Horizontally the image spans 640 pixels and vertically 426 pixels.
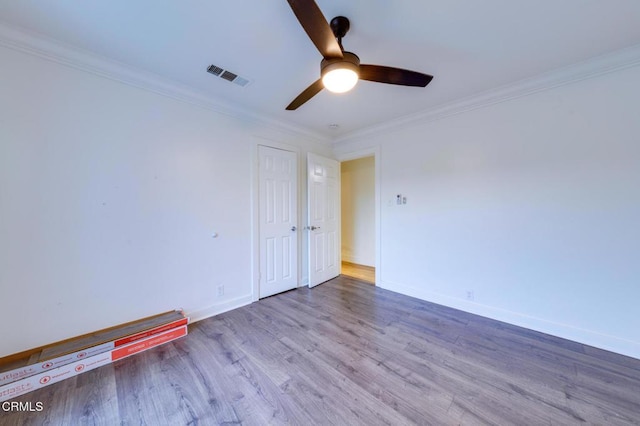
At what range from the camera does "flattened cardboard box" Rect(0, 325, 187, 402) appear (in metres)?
1.52

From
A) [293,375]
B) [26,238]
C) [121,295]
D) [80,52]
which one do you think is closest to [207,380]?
[293,375]

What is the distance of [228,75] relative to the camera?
2.23 metres

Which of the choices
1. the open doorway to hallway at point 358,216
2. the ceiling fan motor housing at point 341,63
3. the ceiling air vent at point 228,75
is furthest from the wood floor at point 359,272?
the ceiling air vent at point 228,75

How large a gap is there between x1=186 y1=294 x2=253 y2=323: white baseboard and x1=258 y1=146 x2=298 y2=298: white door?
0.23 m

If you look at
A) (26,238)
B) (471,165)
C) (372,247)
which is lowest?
(372,247)

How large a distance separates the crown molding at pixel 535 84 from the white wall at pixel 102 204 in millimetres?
2547

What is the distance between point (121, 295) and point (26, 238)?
0.80 m

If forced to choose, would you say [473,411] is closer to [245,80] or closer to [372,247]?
[245,80]

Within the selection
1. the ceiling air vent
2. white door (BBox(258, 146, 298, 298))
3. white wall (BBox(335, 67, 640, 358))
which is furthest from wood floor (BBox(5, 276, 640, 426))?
the ceiling air vent

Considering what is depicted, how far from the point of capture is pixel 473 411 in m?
1.43

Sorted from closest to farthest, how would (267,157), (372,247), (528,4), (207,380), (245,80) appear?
(528,4)
(207,380)
(245,80)
(267,157)
(372,247)

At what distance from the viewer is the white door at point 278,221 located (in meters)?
3.17

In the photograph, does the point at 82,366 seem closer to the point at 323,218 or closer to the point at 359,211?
the point at 323,218

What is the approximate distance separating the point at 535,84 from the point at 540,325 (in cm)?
245
